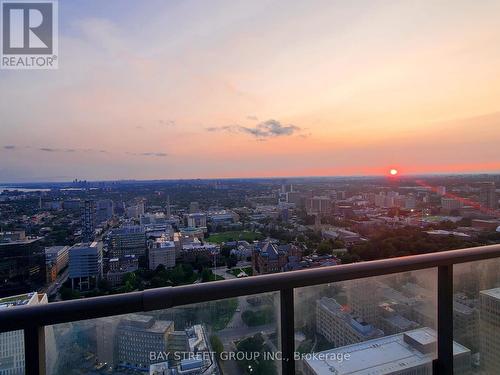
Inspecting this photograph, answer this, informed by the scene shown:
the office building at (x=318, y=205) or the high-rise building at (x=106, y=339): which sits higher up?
the office building at (x=318, y=205)

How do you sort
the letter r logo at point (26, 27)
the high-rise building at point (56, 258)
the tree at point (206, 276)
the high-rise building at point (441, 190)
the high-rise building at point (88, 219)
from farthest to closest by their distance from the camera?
1. the high-rise building at point (441, 190)
2. the high-rise building at point (88, 219)
3. the letter r logo at point (26, 27)
4. the high-rise building at point (56, 258)
5. the tree at point (206, 276)

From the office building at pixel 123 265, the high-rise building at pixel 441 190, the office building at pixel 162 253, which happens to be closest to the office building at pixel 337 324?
the office building at pixel 162 253

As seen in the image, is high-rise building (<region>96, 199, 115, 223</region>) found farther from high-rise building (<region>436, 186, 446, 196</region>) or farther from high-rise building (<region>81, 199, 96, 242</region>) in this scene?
high-rise building (<region>436, 186, 446, 196</region>)

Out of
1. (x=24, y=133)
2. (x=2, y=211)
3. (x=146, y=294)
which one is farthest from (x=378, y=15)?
(x=24, y=133)

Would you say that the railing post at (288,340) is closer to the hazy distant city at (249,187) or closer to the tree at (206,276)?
the hazy distant city at (249,187)

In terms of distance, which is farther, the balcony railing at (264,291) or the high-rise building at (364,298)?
the high-rise building at (364,298)

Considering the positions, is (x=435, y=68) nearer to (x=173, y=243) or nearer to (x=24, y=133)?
(x=173, y=243)
